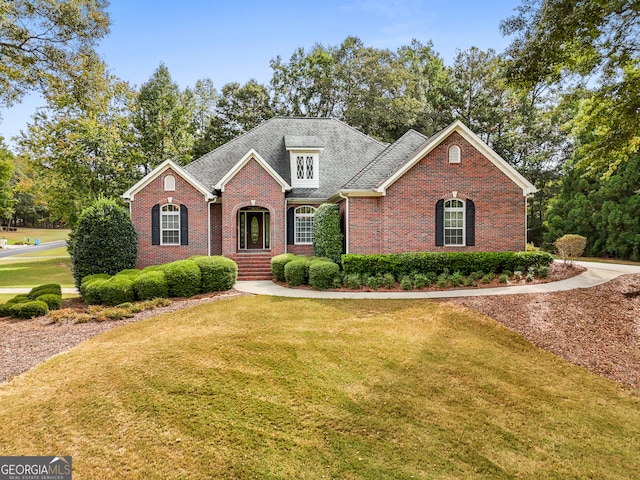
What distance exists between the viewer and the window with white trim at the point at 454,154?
14836 mm

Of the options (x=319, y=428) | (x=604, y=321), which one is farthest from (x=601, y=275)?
(x=319, y=428)

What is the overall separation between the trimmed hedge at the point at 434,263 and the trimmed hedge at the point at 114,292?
7654 millimetres

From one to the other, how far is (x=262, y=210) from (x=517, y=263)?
1224 cm

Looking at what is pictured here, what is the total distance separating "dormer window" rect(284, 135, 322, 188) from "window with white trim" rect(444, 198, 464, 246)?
23.9 ft

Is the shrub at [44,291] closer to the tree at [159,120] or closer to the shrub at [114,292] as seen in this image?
the shrub at [114,292]

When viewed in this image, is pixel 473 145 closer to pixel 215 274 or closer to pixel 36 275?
pixel 215 274

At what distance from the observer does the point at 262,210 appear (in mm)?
19109

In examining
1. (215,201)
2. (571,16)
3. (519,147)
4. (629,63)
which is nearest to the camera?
(571,16)

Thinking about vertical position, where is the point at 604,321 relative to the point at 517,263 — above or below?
below

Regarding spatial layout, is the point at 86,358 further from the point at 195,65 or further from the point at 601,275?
the point at 601,275

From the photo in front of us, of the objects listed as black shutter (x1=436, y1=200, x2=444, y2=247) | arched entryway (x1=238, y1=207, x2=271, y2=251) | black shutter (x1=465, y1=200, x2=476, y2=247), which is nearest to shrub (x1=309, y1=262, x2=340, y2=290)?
black shutter (x1=436, y1=200, x2=444, y2=247)

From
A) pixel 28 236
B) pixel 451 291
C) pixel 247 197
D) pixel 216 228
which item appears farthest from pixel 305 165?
pixel 28 236

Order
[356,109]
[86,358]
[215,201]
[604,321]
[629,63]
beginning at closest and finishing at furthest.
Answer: [86,358] → [604,321] → [629,63] → [215,201] → [356,109]

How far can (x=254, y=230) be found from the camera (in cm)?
2022
